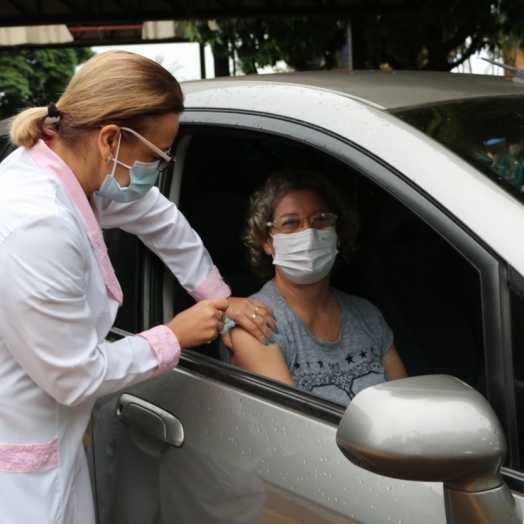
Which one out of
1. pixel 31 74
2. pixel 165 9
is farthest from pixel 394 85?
pixel 31 74

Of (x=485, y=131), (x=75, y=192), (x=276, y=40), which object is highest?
(x=276, y=40)

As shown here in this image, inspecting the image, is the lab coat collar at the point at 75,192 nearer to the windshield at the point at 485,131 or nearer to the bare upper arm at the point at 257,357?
the bare upper arm at the point at 257,357

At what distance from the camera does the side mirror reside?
4.62 ft

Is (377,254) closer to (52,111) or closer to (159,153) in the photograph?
(159,153)

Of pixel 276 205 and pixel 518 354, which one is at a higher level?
pixel 276 205

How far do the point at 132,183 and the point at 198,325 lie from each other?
0.36 metres

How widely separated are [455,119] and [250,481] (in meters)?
0.91

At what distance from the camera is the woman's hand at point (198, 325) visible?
2.11 meters

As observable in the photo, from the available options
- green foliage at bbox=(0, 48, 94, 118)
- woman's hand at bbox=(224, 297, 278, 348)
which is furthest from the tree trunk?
woman's hand at bbox=(224, 297, 278, 348)

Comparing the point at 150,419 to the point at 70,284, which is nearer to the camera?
the point at 70,284

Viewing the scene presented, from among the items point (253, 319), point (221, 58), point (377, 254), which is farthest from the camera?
point (221, 58)

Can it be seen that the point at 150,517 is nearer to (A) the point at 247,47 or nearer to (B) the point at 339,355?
(B) the point at 339,355

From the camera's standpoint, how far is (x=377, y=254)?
10.4ft

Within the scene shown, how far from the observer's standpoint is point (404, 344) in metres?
2.92
